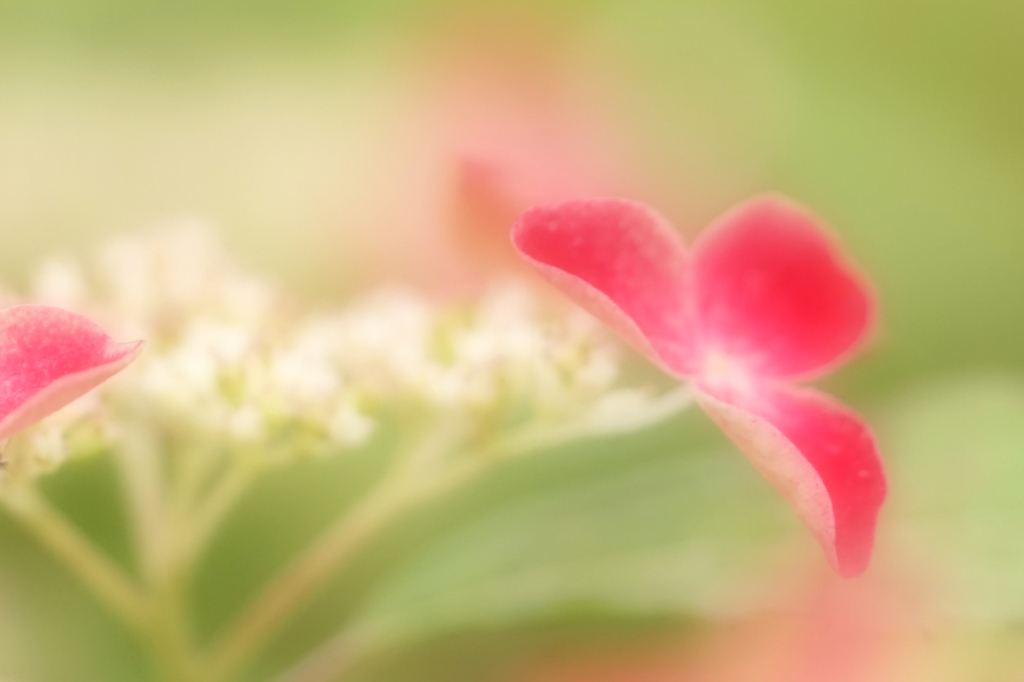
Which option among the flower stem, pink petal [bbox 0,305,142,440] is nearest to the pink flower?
pink petal [bbox 0,305,142,440]

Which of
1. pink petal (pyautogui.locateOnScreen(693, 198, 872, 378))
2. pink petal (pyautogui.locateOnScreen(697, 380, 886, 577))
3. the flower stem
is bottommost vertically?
the flower stem

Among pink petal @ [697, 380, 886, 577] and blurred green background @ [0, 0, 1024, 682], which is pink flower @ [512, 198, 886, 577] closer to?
pink petal @ [697, 380, 886, 577]

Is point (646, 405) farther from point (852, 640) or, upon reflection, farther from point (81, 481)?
point (81, 481)

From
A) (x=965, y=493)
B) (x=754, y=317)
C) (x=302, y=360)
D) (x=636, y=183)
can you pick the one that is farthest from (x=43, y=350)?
(x=636, y=183)

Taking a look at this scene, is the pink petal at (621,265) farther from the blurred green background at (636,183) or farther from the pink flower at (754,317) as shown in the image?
the blurred green background at (636,183)

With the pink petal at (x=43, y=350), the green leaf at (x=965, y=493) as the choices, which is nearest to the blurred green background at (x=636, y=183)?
the green leaf at (x=965, y=493)

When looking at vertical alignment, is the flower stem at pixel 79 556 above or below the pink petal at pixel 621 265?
below
